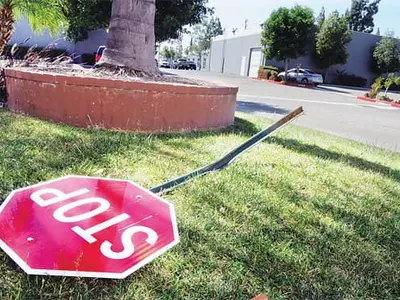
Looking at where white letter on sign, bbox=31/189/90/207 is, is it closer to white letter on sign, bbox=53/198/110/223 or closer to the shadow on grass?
white letter on sign, bbox=53/198/110/223

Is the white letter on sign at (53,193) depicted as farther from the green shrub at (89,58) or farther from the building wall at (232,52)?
the building wall at (232,52)

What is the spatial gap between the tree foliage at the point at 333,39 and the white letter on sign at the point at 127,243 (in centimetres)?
2869

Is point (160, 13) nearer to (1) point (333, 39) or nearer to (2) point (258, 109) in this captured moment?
(2) point (258, 109)

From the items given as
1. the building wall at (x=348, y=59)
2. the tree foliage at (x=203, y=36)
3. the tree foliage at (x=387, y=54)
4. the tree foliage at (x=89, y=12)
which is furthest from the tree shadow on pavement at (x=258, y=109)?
the tree foliage at (x=203, y=36)

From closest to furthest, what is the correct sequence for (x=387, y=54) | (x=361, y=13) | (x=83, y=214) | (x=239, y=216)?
(x=83, y=214) → (x=239, y=216) → (x=387, y=54) → (x=361, y=13)

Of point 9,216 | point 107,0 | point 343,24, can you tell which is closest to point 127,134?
point 9,216

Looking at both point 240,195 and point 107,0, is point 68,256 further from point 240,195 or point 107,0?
point 107,0

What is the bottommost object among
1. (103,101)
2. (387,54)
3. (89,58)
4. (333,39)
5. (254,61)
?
(103,101)

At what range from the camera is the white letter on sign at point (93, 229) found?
1.74 metres

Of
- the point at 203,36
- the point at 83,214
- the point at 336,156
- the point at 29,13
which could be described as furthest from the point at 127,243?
the point at 203,36

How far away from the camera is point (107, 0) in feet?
45.2

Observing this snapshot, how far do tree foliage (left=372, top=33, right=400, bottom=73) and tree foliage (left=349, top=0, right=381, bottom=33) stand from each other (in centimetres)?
2867

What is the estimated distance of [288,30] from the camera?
25203 mm

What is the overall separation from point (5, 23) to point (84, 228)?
5516 mm
